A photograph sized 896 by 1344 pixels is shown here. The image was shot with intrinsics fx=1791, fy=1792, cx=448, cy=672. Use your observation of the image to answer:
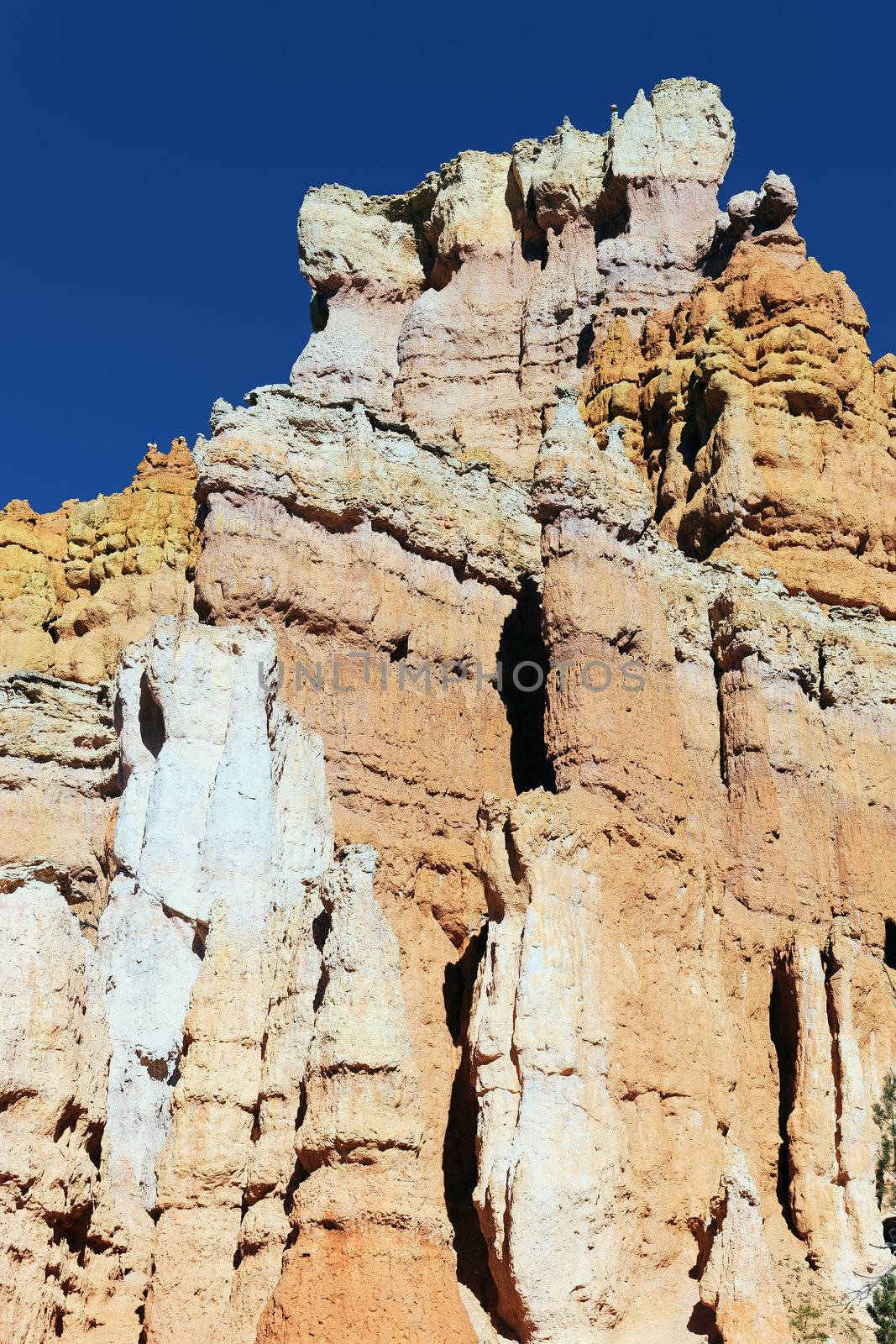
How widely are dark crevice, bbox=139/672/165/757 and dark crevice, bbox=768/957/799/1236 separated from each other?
9479mm

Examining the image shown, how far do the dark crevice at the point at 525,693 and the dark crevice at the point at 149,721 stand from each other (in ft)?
19.3

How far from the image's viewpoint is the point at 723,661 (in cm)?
2858

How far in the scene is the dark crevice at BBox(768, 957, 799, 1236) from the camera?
975 inches

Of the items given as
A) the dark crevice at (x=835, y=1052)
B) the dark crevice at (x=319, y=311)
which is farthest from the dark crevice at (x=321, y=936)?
the dark crevice at (x=319, y=311)

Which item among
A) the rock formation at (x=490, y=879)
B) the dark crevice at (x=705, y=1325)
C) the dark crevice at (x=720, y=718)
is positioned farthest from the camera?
the dark crevice at (x=720, y=718)

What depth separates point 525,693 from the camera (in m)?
28.7

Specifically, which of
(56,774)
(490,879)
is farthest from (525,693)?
(56,774)

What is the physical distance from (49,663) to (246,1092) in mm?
19814

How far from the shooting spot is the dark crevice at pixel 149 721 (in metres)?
24.2

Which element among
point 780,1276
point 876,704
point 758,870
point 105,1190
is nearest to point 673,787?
point 758,870

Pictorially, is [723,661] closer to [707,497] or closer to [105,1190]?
[707,497]

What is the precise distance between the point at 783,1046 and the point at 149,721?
10.2 m

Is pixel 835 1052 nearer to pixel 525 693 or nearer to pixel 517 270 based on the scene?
pixel 525 693

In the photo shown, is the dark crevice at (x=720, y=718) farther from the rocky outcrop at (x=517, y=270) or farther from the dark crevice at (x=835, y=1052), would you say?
the rocky outcrop at (x=517, y=270)
